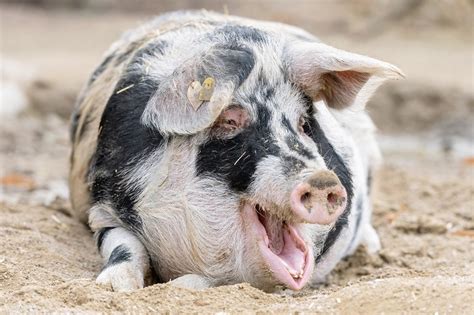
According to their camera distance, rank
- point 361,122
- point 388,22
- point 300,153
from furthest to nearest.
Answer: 1. point 388,22
2. point 361,122
3. point 300,153

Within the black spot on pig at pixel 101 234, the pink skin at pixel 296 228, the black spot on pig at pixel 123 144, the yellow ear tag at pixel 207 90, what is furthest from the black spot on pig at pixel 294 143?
the black spot on pig at pixel 101 234

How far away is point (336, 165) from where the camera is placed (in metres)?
5.64

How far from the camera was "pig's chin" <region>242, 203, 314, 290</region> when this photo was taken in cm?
507

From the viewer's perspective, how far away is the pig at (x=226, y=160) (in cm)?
508

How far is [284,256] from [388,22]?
12043 millimetres

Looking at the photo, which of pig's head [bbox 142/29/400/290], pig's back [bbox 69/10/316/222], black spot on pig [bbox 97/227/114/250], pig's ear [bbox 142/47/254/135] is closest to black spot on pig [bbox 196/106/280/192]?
pig's head [bbox 142/29/400/290]

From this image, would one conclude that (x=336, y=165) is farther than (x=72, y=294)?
Yes

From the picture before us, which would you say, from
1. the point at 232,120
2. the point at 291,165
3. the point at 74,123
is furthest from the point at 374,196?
the point at 291,165

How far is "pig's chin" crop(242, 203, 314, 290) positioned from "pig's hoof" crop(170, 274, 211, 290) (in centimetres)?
36

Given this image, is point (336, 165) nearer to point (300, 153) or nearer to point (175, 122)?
point (300, 153)

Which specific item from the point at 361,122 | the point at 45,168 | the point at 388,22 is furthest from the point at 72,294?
the point at 388,22

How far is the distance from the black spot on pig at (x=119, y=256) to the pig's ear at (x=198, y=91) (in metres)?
0.66

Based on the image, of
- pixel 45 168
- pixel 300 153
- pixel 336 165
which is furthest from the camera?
pixel 45 168

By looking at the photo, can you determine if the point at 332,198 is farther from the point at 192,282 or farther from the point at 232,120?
the point at 192,282
